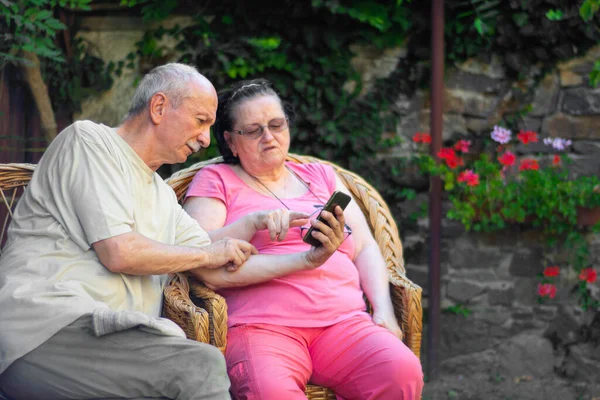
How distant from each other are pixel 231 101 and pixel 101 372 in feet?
4.26

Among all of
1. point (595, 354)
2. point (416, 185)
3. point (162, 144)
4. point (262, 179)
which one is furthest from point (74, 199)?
point (595, 354)

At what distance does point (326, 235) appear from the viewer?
2.67m

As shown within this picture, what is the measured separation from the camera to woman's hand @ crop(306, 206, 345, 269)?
104 inches

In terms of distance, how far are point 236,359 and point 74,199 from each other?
29.2 inches

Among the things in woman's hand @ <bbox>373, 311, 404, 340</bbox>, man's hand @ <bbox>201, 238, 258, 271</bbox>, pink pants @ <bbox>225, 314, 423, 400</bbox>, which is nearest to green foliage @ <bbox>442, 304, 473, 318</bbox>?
woman's hand @ <bbox>373, 311, 404, 340</bbox>

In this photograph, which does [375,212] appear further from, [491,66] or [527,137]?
[491,66]

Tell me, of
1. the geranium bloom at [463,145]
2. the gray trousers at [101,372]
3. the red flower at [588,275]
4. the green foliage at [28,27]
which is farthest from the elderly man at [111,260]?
the red flower at [588,275]

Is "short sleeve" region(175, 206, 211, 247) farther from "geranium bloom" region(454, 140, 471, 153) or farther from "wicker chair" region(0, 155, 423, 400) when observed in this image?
"geranium bloom" region(454, 140, 471, 153)

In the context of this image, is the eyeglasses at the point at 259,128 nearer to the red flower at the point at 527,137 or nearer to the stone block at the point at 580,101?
the red flower at the point at 527,137

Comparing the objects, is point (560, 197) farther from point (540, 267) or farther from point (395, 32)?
point (395, 32)

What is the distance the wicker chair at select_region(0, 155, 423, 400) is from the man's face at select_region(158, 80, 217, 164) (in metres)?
0.45

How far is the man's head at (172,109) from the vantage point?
2516mm

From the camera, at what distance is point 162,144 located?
100 inches

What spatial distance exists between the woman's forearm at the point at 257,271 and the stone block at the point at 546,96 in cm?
233
